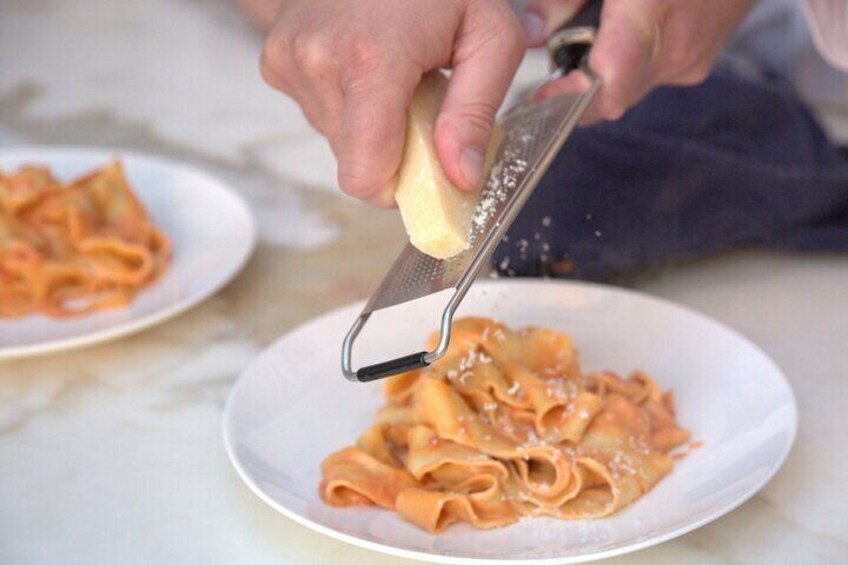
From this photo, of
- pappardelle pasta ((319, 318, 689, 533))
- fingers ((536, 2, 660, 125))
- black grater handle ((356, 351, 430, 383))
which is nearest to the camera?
black grater handle ((356, 351, 430, 383))

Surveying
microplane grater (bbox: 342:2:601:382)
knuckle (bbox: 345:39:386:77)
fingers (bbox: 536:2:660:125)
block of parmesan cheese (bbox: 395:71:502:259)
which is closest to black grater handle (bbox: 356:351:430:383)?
microplane grater (bbox: 342:2:601:382)

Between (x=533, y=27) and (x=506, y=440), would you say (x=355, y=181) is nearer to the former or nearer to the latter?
(x=506, y=440)

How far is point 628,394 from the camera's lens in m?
Result: 1.18

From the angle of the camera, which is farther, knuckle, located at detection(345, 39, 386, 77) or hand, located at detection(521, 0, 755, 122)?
hand, located at detection(521, 0, 755, 122)

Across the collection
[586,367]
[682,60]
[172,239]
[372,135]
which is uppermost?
[372,135]

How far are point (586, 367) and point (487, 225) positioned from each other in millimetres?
343

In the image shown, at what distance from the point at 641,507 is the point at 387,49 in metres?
0.44

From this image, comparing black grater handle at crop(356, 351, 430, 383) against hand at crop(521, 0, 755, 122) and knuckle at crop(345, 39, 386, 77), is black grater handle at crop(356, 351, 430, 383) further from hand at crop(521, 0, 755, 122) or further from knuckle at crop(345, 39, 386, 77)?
hand at crop(521, 0, 755, 122)

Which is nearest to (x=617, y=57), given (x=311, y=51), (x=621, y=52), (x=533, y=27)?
(x=621, y=52)

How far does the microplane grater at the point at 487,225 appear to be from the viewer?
946 millimetres

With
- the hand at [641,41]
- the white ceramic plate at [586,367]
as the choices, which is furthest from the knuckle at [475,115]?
the white ceramic plate at [586,367]

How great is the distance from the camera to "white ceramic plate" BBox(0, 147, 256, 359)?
4.46ft

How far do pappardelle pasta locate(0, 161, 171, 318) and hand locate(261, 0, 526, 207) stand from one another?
0.51 metres

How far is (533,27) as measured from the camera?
136 cm
